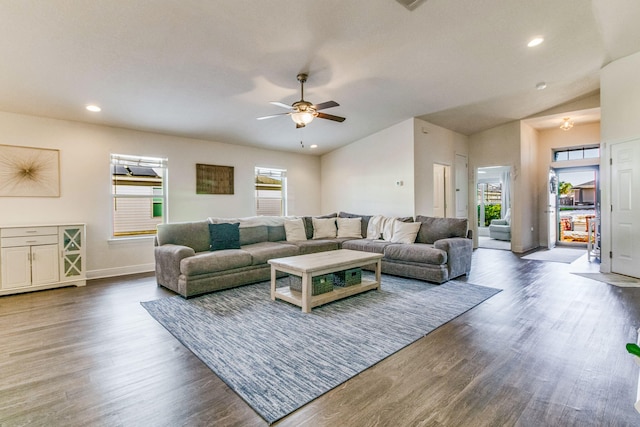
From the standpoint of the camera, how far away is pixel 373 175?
6.67 meters

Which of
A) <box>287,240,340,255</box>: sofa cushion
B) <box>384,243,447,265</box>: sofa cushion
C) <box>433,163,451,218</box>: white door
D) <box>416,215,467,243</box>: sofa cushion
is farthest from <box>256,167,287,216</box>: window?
<box>433,163,451,218</box>: white door

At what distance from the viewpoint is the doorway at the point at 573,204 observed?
26.3 ft

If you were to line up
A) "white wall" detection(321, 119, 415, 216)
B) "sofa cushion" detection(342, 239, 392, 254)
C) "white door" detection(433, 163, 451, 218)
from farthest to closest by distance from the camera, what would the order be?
"white door" detection(433, 163, 451, 218)
"white wall" detection(321, 119, 415, 216)
"sofa cushion" detection(342, 239, 392, 254)

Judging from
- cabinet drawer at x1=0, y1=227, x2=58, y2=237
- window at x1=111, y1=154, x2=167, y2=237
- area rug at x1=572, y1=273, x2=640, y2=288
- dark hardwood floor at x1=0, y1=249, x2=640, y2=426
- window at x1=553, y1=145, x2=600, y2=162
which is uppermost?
window at x1=553, y1=145, x2=600, y2=162

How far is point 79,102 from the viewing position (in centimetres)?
398

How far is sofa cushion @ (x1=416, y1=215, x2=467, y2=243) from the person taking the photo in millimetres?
4812

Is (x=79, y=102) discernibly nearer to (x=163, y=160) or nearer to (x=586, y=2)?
(x=163, y=160)

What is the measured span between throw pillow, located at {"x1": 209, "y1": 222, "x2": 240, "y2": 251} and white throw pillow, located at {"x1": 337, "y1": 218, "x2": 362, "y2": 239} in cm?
214

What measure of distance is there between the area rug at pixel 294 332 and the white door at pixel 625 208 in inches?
97.0

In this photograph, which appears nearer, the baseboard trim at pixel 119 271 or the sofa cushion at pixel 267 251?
the sofa cushion at pixel 267 251

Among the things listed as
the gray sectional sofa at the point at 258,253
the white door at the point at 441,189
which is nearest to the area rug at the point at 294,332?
the gray sectional sofa at the point at 258,253

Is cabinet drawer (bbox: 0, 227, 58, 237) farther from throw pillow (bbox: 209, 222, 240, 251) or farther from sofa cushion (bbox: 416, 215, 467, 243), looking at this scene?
sofa cushion (bbox: 416, 215, 467, 243)

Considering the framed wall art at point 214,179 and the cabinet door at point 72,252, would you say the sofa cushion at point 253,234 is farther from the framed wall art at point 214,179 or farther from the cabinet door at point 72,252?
the cabinet door at point 72,252

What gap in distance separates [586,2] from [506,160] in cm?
434
